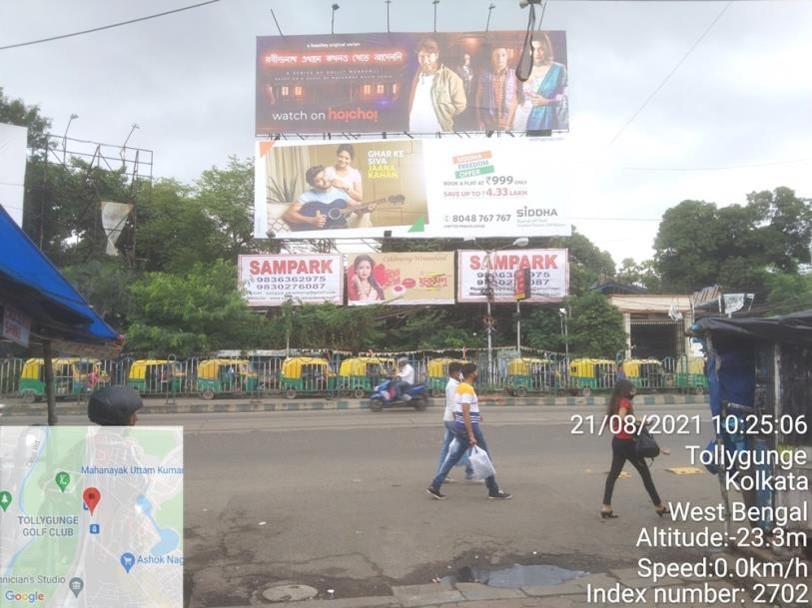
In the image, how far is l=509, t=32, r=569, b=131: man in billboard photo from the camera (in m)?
31.9

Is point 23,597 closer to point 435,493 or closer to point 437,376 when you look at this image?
point 435,493

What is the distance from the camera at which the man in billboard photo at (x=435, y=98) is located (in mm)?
32000

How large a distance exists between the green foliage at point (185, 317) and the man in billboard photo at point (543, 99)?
1539 cm

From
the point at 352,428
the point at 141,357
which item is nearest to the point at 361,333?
the point at 141,357

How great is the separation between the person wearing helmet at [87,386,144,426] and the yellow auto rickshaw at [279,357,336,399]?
63.7 feet

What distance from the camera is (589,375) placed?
24.6m

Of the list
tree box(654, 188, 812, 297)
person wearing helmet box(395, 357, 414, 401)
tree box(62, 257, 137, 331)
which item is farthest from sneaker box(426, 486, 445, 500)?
tree box(654, 188, 812, 297)

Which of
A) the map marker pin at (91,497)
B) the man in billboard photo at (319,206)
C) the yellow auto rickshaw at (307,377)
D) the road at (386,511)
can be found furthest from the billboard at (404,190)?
the map marker pin at (91,497)

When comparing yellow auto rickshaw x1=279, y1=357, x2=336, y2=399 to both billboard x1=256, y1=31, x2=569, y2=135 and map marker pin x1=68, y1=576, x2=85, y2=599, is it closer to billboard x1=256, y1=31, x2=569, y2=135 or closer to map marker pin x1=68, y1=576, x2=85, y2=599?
billboard x1=256, y1=31, x2=569, y2=135

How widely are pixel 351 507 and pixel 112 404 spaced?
4200 mm

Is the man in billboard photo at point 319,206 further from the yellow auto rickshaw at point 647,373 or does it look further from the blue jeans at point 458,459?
the blue jeans at point 458,459

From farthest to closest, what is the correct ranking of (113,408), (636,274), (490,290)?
(636,274) → (490,290) → (113,408)

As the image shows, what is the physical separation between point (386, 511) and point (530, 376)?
1764 centimetres

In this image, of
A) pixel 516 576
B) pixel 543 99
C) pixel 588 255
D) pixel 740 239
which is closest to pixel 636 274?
pixel 588 255
